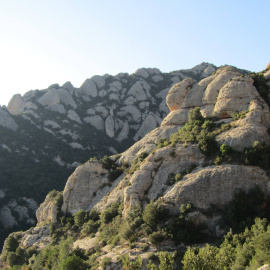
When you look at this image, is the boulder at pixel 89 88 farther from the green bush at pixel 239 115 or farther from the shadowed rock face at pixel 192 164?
the green bush at pixel 239 115

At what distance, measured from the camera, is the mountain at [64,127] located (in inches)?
2783

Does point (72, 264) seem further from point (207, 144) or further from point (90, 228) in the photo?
point (207, 144)

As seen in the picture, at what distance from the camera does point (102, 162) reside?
138 feet

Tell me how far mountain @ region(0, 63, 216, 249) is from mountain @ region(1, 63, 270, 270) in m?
30.1

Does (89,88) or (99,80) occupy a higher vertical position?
(99,80)

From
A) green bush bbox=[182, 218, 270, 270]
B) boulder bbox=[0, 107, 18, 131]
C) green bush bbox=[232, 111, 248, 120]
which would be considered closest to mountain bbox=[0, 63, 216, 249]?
boulder bbox=[0, 107, 18, 131]

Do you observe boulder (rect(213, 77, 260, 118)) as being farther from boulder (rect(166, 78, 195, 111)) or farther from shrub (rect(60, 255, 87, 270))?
shrub (rect(60, 255, 87, 270))

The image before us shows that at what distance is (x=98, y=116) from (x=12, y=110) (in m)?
38.5

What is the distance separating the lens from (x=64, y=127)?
96.6 m

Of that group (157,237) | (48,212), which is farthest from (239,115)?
(48,212)

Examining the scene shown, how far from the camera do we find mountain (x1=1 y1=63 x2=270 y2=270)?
78.4 feet

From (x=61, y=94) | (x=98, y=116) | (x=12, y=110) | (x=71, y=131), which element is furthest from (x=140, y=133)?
(x=12, y=110)

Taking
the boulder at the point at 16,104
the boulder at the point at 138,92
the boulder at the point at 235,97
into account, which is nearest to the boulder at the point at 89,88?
the boulder at the point at 138,92

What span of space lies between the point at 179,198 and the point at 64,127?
76.7 metres
